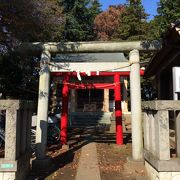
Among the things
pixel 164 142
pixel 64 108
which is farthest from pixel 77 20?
pixel 164 142

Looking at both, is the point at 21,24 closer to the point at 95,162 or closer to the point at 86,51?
the point at 86,51

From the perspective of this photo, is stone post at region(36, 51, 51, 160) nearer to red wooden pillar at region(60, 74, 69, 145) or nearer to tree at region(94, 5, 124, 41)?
red wooden pillar at region(60, 74, 69, 145)

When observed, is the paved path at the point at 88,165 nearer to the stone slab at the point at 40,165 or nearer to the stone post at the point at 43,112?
the stone slab at the point at 40,165

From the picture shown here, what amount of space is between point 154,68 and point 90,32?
16.0 m

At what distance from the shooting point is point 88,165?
32.3ft

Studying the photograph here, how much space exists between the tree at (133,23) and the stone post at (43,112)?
21.1 metres

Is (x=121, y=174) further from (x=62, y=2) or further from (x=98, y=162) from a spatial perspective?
(x=62, y=2)

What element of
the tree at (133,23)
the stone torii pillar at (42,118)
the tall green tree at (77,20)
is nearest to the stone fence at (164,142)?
the stone torii pillar at (42,118)

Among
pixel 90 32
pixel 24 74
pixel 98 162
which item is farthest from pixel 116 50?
pixel 90 32

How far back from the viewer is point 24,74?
664 inches

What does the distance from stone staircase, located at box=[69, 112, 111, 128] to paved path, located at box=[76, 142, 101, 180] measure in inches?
385

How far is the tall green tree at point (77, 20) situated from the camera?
25.5 metres

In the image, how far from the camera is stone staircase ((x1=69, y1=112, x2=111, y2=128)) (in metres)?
23.4

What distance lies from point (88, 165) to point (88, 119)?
14867 millimetres
